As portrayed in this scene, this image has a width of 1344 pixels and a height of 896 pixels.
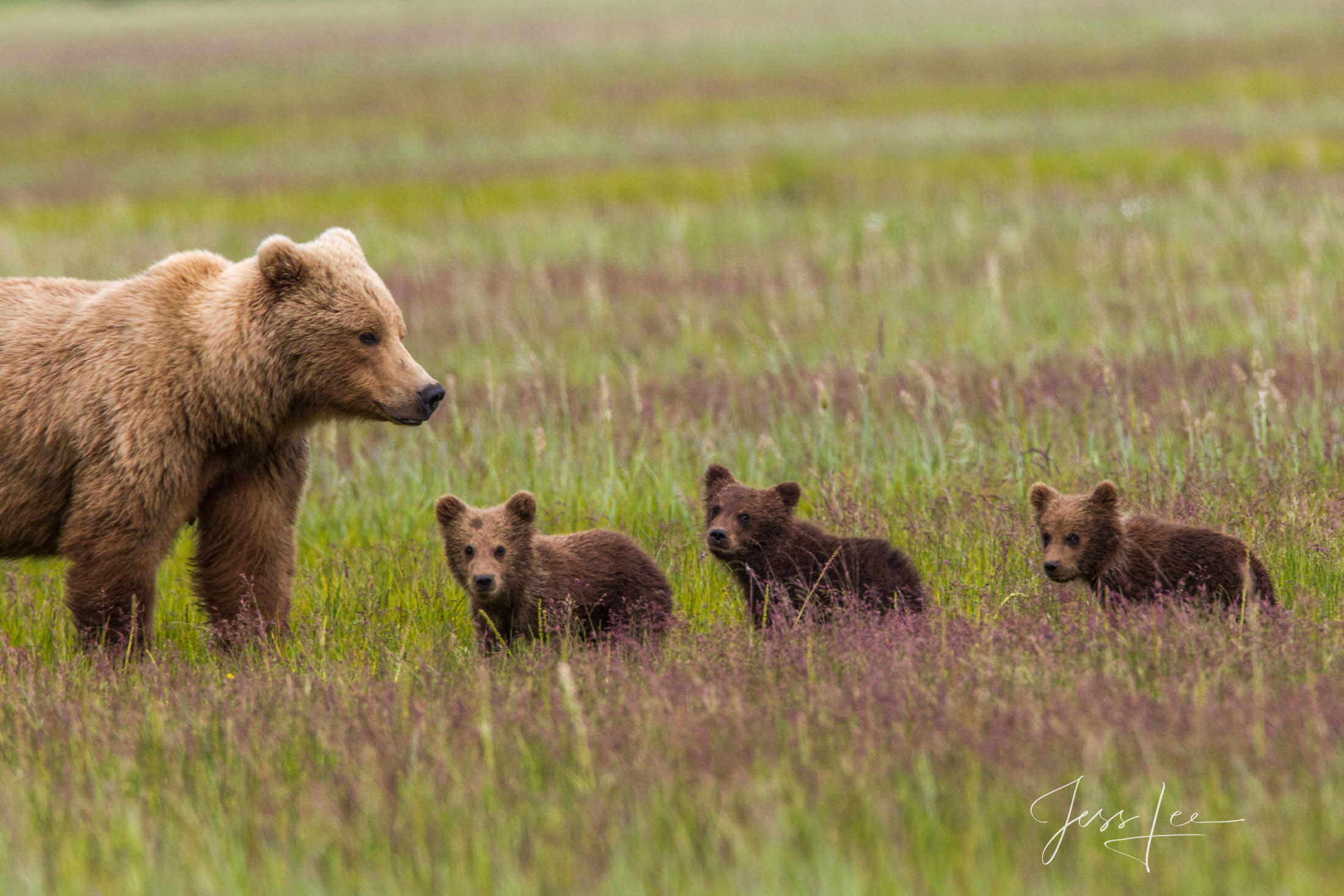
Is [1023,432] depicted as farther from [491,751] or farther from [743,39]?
[743,39]

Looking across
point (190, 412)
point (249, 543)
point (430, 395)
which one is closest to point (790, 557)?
point (430, 395)

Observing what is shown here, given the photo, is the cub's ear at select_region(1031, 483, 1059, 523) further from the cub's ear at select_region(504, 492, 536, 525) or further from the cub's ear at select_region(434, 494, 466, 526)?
the cub's ear at select_region(434, 494, 466, 526)

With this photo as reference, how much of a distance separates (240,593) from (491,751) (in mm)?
2278

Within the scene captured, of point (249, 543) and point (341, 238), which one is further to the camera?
point (341, 238)

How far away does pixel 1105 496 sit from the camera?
571 cm

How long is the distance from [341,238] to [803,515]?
2.73 m

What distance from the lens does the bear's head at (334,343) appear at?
5.92 metres

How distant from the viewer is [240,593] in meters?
6.11

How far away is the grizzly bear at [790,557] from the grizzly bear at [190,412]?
4.36 ft

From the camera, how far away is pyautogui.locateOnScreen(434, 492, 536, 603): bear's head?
582cm

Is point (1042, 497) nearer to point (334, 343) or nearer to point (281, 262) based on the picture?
point (334, 343)

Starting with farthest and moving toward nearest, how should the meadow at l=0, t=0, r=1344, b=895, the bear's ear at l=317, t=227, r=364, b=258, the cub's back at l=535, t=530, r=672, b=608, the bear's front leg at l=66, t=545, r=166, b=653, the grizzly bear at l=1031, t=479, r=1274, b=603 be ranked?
1. the bear's ear at l=317, t=227, r=364, b=258
2. the cub's back at l=535, t=530, r=672, b=608
3. the bear's front leg at l=66, t=545, r=166, b=653
4. the grizzly bear at l=1031, t=479, r=1274, b=603
5. the meadow at l=0, t=0, r=1344, b=895

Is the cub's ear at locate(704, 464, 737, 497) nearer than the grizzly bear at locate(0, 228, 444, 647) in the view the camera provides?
No
